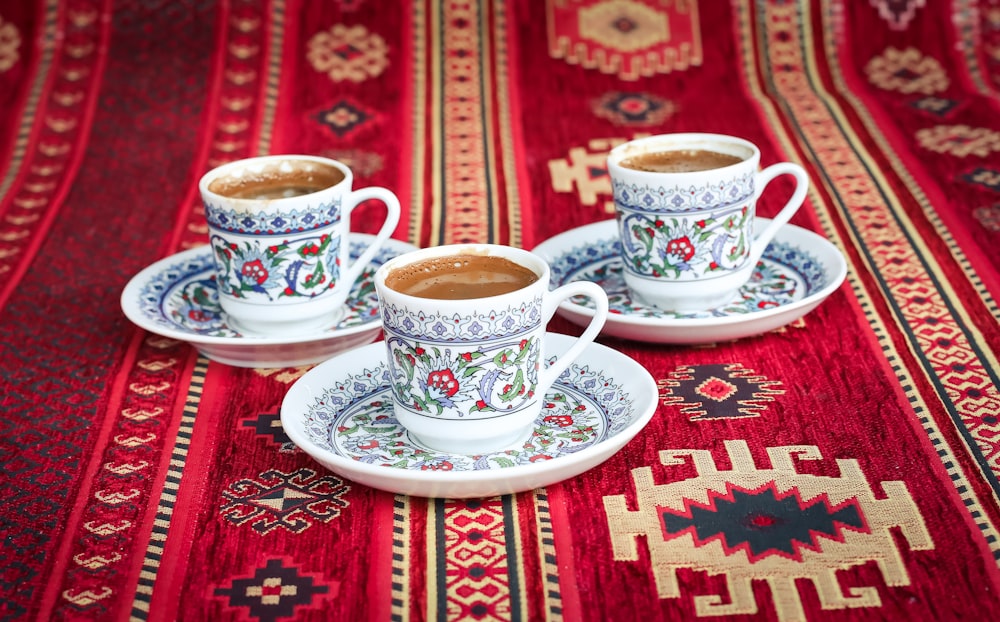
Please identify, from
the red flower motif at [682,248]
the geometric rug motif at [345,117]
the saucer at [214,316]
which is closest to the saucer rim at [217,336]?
the saucer at [214,316]

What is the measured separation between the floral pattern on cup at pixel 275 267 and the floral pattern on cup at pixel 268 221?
0.04ft

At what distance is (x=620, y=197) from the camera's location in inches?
49.1

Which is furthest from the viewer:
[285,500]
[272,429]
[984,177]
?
[984,177]

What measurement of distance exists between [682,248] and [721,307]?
9cm

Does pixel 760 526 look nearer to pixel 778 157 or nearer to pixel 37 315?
pixel 37 315

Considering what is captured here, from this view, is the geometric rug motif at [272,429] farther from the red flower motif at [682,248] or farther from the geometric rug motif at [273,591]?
the red flower motif at [682,248]

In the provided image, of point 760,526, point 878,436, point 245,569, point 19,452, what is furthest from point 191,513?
point 878,436

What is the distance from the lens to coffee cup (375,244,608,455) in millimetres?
927

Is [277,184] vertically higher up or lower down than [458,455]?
higher up

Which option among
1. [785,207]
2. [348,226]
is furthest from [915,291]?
[348,226]

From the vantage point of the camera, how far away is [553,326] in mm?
1293

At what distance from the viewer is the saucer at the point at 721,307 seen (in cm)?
117

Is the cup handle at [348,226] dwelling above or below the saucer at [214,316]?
above

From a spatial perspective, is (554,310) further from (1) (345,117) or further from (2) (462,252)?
(1) (345,117)
